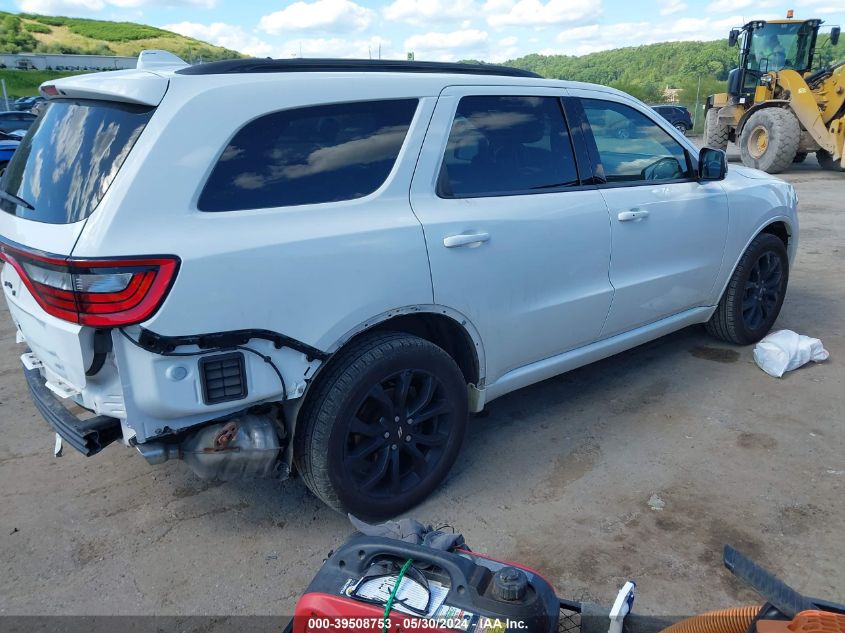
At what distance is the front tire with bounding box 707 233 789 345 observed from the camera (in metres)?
4.52

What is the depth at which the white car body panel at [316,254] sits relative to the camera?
2.23 meters

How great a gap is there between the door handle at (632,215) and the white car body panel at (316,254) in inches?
1.7

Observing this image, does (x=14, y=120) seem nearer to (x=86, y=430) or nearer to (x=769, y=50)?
(x=769, y=50)

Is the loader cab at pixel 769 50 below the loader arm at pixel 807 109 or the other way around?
the other way around

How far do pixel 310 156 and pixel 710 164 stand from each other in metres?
2.70

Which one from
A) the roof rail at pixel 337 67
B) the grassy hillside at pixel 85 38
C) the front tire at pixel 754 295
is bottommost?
the front tire at pixel 754 295

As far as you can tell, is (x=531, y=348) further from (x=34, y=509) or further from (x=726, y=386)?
(x=34, y=509)

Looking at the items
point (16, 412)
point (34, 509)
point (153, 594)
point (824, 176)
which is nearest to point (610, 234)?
point (153, 594)

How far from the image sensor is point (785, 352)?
174 inches

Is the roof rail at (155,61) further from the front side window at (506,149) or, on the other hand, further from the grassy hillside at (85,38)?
the grassy hillside at (85,38)

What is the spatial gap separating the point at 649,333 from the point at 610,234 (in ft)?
2.81

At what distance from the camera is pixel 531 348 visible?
332 centimetres

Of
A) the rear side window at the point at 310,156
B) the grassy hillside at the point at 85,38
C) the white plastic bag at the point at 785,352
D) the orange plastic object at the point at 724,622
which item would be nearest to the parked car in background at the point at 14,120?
the rear side window at the point at 310,156

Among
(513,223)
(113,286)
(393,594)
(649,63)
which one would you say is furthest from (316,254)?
(649,63)
